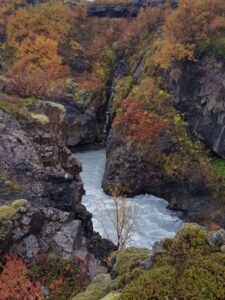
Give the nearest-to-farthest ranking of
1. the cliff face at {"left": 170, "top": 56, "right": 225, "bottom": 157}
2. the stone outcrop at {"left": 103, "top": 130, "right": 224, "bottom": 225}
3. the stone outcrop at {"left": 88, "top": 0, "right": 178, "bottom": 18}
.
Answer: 1. the stone outcrop at {"left": 103, "top": 130, "right": 224, "bottom": 225}
2. the cliff face at {"left": 170, "top": 56, "right": 225, "bottom": 157}
3. the stone outcrop at {"left": 88, "top": 0, "right": 178, "bottom": 18}

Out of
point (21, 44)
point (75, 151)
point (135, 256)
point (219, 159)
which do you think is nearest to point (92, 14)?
point (21, 44)

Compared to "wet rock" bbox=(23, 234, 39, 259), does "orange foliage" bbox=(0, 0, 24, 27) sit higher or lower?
higher

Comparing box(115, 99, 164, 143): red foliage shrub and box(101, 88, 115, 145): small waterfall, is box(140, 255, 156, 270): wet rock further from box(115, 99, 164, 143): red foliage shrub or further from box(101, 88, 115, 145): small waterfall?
box(101, 88, 115, 145): small waterfall

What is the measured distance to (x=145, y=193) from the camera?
131 ft

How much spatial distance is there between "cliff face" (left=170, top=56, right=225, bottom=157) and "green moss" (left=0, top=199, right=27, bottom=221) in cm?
2278

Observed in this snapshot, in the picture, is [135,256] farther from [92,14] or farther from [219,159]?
[92,14]

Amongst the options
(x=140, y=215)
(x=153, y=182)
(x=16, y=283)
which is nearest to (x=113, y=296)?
(x=16, y=283)

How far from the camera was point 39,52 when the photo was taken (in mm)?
61500

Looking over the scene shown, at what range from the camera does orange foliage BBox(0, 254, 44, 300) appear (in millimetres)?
16672

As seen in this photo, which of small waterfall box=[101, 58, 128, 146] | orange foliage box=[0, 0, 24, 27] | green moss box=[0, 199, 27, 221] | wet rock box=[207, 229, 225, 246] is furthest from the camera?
orange foliage box=[0, 0, 24, 27]

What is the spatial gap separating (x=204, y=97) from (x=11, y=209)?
26.2 meters

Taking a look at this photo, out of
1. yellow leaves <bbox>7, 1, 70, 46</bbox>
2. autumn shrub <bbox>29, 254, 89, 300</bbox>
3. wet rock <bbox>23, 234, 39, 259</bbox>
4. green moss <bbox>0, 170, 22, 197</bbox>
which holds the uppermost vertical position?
yellow leaves <bbox>7, 1, 70, 46</bbox>

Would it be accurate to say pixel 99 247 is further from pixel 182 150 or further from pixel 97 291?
pixel 182 150

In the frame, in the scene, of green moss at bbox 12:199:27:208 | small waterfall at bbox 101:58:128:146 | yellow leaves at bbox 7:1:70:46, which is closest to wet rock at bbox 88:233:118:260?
green moss at bbox 12:199:27:208
